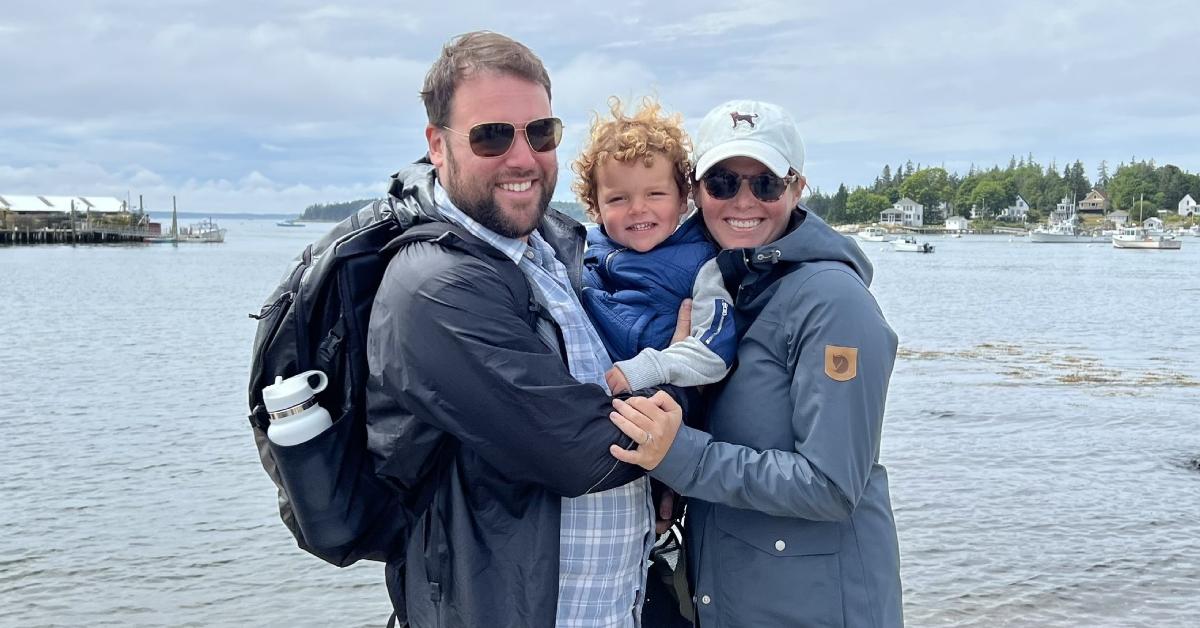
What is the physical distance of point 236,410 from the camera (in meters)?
18.2

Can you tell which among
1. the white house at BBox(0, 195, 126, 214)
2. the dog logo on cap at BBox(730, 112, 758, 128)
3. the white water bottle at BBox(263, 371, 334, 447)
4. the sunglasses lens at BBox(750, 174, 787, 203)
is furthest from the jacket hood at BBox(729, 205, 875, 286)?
the white house at BBox(0, 195, 126, 214)

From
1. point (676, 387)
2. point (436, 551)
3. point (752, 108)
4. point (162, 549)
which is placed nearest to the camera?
point (436, 551)

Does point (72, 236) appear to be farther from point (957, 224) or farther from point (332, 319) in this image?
point (957, 224)

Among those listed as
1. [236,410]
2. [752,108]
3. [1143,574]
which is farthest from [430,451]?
[236,410]

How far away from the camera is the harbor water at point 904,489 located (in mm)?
9125

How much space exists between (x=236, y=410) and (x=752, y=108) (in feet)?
55.4

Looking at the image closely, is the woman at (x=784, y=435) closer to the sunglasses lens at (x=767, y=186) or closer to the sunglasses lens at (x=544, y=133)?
the sunglasses lens at (x=767, y=186)

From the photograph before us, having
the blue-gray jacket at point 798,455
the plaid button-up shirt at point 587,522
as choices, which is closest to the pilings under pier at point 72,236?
the plaid button-up shirt at point 587,522

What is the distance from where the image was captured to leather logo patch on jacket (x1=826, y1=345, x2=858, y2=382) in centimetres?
276

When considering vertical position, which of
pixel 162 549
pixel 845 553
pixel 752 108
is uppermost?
pixel 752 108

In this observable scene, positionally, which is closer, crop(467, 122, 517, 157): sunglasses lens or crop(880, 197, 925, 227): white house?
crop(467, 122, 517, 157): sunglasses lens

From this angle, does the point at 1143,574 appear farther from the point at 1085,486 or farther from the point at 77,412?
the point at 77,412

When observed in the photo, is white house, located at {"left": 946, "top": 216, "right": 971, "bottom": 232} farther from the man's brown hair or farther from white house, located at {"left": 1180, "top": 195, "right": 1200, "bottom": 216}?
the man's brown hair

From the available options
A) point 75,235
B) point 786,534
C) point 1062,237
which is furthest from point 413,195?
point 1062,237
